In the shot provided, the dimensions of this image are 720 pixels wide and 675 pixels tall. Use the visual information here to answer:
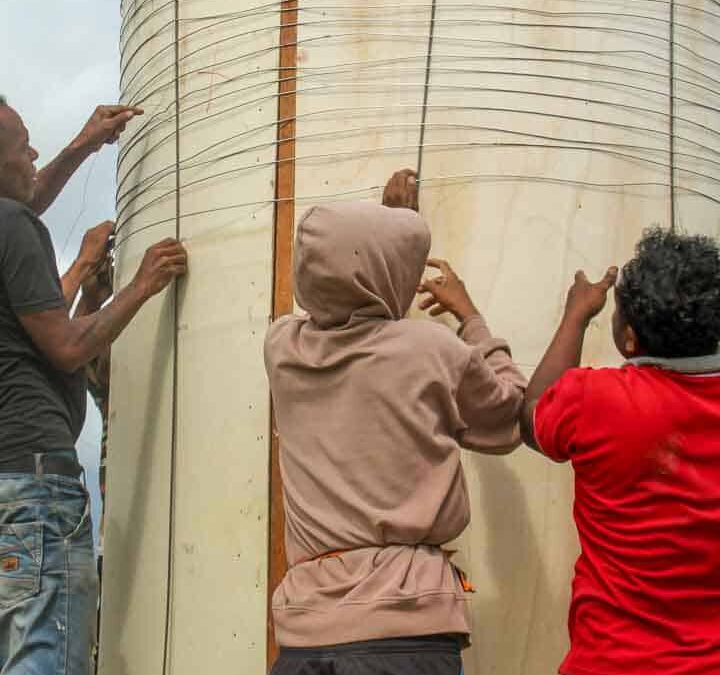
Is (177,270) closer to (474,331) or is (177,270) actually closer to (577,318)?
(474,331)

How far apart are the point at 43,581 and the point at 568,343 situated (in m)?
1.20

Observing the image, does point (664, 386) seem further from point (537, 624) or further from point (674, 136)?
point (674, 136)

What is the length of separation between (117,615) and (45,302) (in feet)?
2.96

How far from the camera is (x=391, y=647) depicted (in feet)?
6.12

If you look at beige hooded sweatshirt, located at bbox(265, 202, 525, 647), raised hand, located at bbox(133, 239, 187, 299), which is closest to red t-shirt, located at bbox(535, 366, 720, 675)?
beige hooded sweatshirt, located at bbox(265, 202, 525, 647)

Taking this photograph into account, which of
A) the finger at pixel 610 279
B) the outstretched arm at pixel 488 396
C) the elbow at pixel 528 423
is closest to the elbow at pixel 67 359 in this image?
the outstretched arm at pixel 488 396

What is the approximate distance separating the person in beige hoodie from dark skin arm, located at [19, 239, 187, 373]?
0.65 m

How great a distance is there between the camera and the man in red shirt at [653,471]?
1847 mm

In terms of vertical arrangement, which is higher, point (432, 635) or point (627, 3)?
point (627, 3)

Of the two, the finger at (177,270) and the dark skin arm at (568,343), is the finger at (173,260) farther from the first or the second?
the dark skin arm at (568,343)

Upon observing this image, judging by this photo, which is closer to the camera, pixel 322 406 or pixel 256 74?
pixel 322 406

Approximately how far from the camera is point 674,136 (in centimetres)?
271

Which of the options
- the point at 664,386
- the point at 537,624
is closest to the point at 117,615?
the point at 537,624

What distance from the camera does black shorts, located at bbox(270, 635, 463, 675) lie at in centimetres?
185
